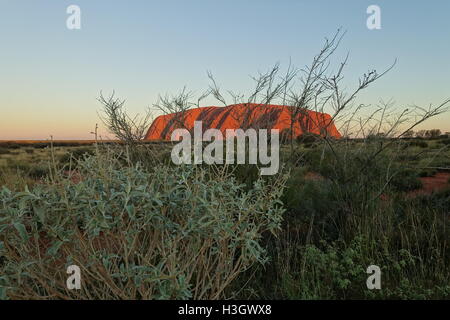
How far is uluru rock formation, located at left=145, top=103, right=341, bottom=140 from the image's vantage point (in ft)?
18.1

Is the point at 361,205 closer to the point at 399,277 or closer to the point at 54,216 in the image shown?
the point at 399,277

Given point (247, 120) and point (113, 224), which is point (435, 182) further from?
point (113, 224)

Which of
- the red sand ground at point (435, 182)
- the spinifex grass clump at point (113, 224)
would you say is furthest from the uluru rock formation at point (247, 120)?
the red sand ground at point (435, 182)

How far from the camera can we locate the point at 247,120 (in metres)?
5.69

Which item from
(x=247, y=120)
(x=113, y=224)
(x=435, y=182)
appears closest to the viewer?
(x=113, y=224)

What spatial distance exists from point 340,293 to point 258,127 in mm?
2513

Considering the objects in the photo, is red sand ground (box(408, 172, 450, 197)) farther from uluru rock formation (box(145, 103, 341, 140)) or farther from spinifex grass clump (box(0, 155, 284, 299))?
spinifex grass clump (box(0, 155, 284, 299))

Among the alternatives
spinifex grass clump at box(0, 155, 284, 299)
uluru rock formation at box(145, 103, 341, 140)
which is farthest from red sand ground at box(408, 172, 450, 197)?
spinifex grass clump at box(0, 155, 284, 299)

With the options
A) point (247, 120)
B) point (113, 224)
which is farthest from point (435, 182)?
point (113, 224)
